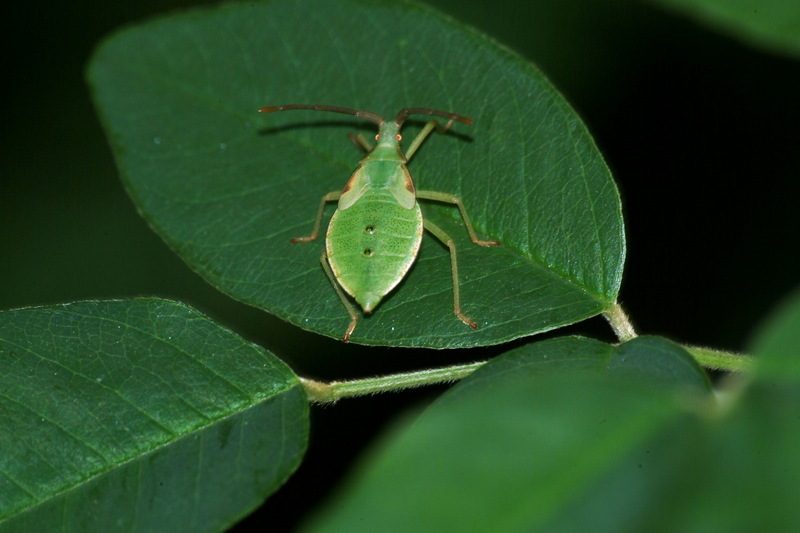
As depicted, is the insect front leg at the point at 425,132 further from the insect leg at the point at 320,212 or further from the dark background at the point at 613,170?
the dark background at the point at 613,170

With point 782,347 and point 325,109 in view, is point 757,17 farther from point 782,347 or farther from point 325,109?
point 325,109

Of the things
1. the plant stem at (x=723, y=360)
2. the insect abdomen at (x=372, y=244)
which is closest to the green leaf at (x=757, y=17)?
the plant stem at (x=723, y=360)

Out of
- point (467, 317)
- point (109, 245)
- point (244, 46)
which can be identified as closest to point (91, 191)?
point (109, 245)

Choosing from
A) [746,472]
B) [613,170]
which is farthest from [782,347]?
[613,170]

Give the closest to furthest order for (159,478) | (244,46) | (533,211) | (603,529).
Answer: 1. (603,529)
2. (159,478)
3. (533,211)
4. (244,46)

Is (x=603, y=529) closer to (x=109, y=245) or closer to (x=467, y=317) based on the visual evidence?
(x=467, y=317)

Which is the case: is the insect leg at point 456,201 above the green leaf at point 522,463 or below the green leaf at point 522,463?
below
